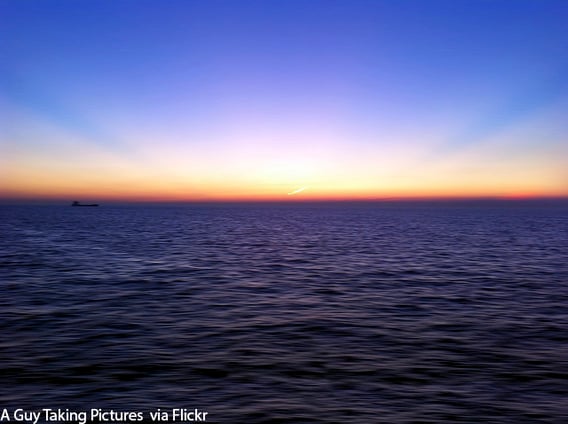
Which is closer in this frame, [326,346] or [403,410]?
[403,410]

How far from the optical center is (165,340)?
1459 centimetres

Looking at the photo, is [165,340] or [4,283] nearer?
[165,340]

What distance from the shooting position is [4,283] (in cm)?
2550

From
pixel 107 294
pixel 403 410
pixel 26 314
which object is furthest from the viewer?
pixel 107 294

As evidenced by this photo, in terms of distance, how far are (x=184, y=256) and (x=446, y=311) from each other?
2695cm

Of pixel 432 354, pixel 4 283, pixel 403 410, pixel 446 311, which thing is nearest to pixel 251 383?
pixel 403 410

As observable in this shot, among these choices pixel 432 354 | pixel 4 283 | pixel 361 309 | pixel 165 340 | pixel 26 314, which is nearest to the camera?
pixel 432 354

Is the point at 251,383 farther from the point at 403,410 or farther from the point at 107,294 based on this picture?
the point at 107,294

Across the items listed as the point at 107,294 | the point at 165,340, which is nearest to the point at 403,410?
Answer: the point at 165,340

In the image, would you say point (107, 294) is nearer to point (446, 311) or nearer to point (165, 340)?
point (165, 340)

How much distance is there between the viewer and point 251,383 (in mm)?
11008

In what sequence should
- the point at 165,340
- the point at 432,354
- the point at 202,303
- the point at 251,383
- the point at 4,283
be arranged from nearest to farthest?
the point at 251,383 → the point at 432,354 → the point at 165,340 → the point at 202,303 → the point at 4,283

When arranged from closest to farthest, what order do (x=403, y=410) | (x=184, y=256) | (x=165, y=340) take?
(x=403, y=410)
(x=165, y=340)
(x=184, y=256)

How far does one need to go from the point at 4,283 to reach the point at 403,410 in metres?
24.8
